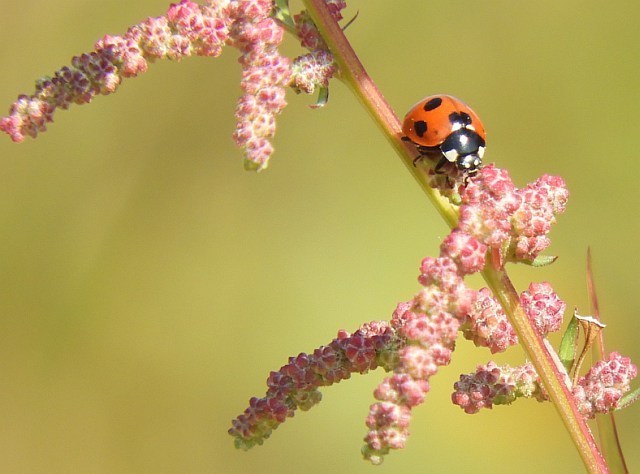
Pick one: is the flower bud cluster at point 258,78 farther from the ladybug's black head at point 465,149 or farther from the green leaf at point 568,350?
the green leaf at point 568,350

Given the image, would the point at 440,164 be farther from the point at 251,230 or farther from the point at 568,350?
the point at 251,230

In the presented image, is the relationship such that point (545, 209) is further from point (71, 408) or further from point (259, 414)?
point (71, 408)

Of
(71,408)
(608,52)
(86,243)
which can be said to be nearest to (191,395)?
(71,408)

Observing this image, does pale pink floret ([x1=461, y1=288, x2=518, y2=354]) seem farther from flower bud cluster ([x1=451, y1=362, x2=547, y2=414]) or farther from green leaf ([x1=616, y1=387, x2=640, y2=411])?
green leaf ([x1=616, y1=387, x2=640, y2=411])

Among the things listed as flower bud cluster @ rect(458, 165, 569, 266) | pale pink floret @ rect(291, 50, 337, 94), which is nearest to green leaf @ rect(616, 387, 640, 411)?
flower bud cluster @ rect(458, 165, 569, 266)

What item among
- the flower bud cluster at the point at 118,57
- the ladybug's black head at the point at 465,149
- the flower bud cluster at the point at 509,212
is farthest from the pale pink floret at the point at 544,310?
the flower bud cluster at the point at 118,57

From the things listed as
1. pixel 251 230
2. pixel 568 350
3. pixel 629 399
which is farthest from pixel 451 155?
pixel 251 230
